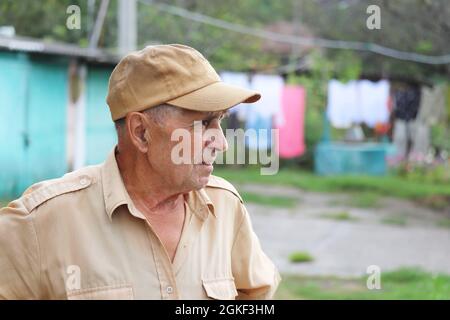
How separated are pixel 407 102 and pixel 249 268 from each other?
15.6 meters

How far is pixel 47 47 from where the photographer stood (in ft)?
35.1

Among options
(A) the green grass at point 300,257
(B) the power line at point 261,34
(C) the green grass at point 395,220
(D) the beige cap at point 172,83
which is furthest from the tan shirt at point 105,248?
(B) the power line at point 261,34

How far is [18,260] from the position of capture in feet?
6.73

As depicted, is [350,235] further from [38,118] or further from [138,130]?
[138,130]

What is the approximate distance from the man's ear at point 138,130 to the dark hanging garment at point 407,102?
51.3ft

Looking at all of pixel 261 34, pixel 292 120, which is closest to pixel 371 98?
pixel 292 120

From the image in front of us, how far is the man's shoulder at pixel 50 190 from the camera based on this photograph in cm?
212

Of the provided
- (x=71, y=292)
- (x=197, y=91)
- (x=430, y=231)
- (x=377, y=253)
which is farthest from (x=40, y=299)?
(x=430, y=231)

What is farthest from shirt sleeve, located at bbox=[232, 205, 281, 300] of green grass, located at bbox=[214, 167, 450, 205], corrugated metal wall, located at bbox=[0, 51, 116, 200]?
Result: green grass, located at bbox=[214, 167, 450, 205]

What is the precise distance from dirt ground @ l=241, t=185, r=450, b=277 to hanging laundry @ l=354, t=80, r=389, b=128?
6.89 feet

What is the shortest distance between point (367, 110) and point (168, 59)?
14522 mm

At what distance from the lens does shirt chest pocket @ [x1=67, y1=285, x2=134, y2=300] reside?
6.68 ft

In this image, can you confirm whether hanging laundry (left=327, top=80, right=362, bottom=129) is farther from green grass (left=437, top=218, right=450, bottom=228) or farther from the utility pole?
the utility pole

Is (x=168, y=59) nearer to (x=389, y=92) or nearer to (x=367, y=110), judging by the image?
(x=367, y=110)
